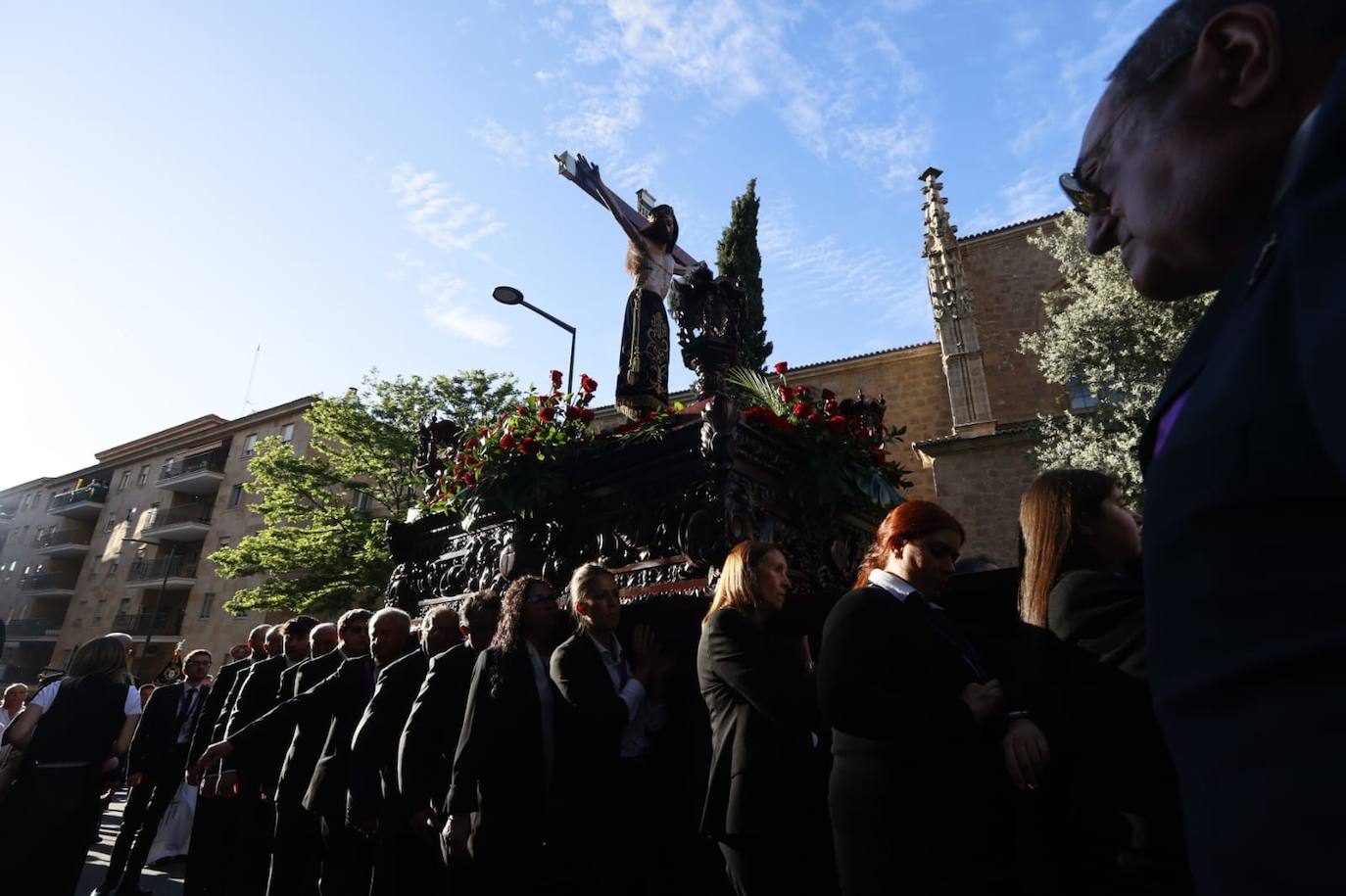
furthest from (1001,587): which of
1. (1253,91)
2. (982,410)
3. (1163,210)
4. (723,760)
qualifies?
(982,410)

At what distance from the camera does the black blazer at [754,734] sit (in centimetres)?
287

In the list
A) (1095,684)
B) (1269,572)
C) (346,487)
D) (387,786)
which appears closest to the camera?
(1269,572)

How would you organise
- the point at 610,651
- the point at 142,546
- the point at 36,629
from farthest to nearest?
the point at 36,629, the point at 142,546, the point at 610,651

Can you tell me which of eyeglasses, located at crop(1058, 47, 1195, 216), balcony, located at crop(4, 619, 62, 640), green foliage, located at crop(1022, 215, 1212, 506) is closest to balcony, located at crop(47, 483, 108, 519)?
balcony, located at crop(4, 619, 62, 640)

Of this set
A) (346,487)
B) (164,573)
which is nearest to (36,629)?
(164,573)

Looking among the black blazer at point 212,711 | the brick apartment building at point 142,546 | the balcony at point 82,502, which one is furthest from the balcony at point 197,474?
the black blazer at point 212,711

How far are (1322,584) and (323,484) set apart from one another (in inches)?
1056

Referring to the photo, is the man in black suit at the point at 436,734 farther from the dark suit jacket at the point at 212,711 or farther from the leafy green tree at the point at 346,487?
the leafy green tree at the point at 346,487

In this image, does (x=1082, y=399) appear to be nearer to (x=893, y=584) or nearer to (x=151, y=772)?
(x=893, y=584)

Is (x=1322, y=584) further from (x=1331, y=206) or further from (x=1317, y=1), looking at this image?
(x=1317, y=1)

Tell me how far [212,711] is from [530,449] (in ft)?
17.4

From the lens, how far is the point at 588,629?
12.8 ft

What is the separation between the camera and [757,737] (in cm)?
298

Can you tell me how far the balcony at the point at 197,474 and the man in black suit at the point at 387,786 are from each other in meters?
41.9
